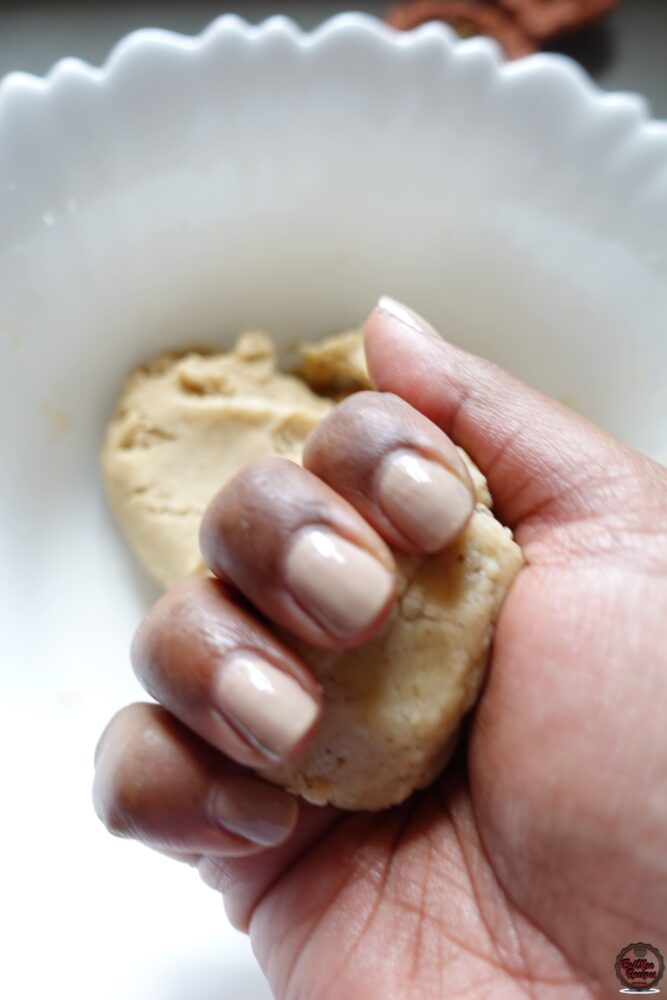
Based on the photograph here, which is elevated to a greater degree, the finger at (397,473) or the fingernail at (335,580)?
the finger at (397,473)

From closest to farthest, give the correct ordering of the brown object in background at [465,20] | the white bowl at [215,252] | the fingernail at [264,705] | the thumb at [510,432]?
1. the fingernail at [264,705]
2. the thumb at [510,432]
3. the white bowl at [215,252]
4. the brown object in background at [465,20]

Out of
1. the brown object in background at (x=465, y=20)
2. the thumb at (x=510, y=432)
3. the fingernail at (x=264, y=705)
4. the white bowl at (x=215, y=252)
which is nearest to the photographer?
the fingernail at (x=264, y=705)

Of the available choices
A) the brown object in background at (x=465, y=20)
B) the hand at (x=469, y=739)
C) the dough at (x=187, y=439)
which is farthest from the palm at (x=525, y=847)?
the brown object in background at (x=465, y=20)

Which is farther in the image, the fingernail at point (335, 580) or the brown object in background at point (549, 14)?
the brown object in background at point (549, 14)

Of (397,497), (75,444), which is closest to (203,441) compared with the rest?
(75,444)

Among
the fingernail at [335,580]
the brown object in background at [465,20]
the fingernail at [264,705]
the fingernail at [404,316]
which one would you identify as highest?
the brown object in background at [465,20]

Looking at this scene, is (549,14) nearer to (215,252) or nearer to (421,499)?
(215,252)

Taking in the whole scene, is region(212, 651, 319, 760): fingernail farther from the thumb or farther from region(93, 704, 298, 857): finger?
the thumb

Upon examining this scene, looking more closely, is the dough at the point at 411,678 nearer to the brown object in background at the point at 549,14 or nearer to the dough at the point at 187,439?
the dough at the point at 187,439
